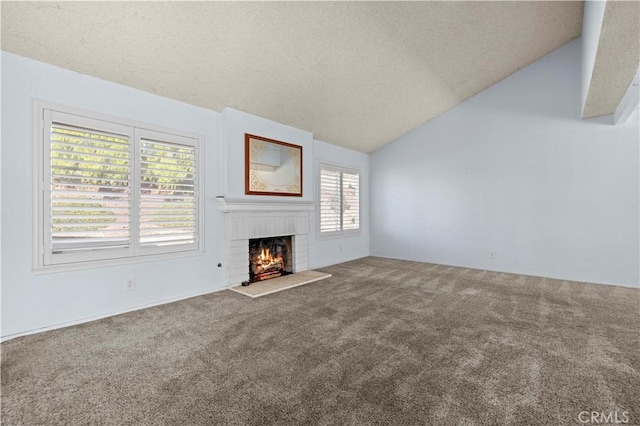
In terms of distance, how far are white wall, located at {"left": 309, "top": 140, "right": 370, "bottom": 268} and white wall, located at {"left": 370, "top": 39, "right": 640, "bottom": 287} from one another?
69cm

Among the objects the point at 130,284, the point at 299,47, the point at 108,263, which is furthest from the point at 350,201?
the point at 108,263

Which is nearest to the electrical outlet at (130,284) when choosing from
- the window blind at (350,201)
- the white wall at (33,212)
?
the white wall at (33,212)

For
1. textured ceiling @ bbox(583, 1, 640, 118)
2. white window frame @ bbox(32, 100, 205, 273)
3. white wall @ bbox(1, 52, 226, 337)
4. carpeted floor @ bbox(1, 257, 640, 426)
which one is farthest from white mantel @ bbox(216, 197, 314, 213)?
textured ceiling @ bbox(583, 1, 640, 118)

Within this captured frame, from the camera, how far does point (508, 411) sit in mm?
1472

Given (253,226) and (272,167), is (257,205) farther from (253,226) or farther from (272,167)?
(272,167)

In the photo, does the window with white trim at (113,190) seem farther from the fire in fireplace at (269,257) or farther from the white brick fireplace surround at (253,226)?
the fire in fireplace at (269,257)

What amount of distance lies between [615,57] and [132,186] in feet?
15.4

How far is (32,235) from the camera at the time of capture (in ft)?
7.91

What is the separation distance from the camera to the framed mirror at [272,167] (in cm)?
389

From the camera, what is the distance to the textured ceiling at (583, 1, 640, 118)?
1959mm

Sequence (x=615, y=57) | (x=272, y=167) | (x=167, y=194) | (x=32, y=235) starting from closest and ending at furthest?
(x=32, y=235)
(x=615, y=57)
(x=167, y=194)
(x=272, y=167)

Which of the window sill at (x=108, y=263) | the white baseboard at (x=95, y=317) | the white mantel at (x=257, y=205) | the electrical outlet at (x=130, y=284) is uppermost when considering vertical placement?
the white mantel at (x=257, y=205)

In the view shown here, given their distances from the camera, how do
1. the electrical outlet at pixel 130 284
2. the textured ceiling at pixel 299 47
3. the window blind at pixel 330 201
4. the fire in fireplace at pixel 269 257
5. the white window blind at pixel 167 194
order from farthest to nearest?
the window blind at pixel 330 201
the fire in fireplace at pixel 269 257
the white window blind at pixel 167 194
the electrical outlet at pixel 130 284
the textured ceiling at pixel 299 47

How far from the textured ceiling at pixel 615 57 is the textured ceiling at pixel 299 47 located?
1105 millimetres
